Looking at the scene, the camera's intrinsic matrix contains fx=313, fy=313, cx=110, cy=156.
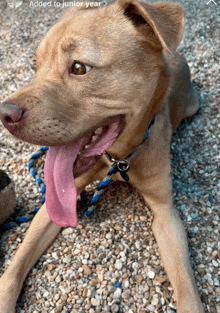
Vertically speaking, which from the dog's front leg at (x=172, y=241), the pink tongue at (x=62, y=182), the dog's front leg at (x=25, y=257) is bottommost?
the dog's front leg at (x=172, y=241)

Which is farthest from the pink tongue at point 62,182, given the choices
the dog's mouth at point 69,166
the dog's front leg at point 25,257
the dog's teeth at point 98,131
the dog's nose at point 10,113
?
the dog's front leg at point 25,257

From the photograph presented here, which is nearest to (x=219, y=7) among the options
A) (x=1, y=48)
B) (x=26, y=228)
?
(x=1, y=48)

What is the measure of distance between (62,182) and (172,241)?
1175mm

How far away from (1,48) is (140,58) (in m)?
3.76

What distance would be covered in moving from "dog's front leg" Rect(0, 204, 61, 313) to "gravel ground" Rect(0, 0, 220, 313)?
0.28ft

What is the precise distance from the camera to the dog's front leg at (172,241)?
2363 millimetres

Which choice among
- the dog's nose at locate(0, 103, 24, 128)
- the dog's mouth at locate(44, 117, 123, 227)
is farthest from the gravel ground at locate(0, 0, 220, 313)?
the dog's nose at locate(0, 103, 24, 128)

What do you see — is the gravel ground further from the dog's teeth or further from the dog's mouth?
the dog's teeth

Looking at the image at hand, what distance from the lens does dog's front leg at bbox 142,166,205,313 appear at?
236 cm

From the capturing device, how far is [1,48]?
507 cm

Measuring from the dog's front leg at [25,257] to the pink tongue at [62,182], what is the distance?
1.78ft

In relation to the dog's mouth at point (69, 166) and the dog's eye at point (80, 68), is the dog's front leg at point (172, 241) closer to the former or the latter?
the dog's mouth at point (69, 166)

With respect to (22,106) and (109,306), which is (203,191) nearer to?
(109,306)

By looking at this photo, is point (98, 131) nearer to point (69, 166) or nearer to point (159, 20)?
point (69, 166)
